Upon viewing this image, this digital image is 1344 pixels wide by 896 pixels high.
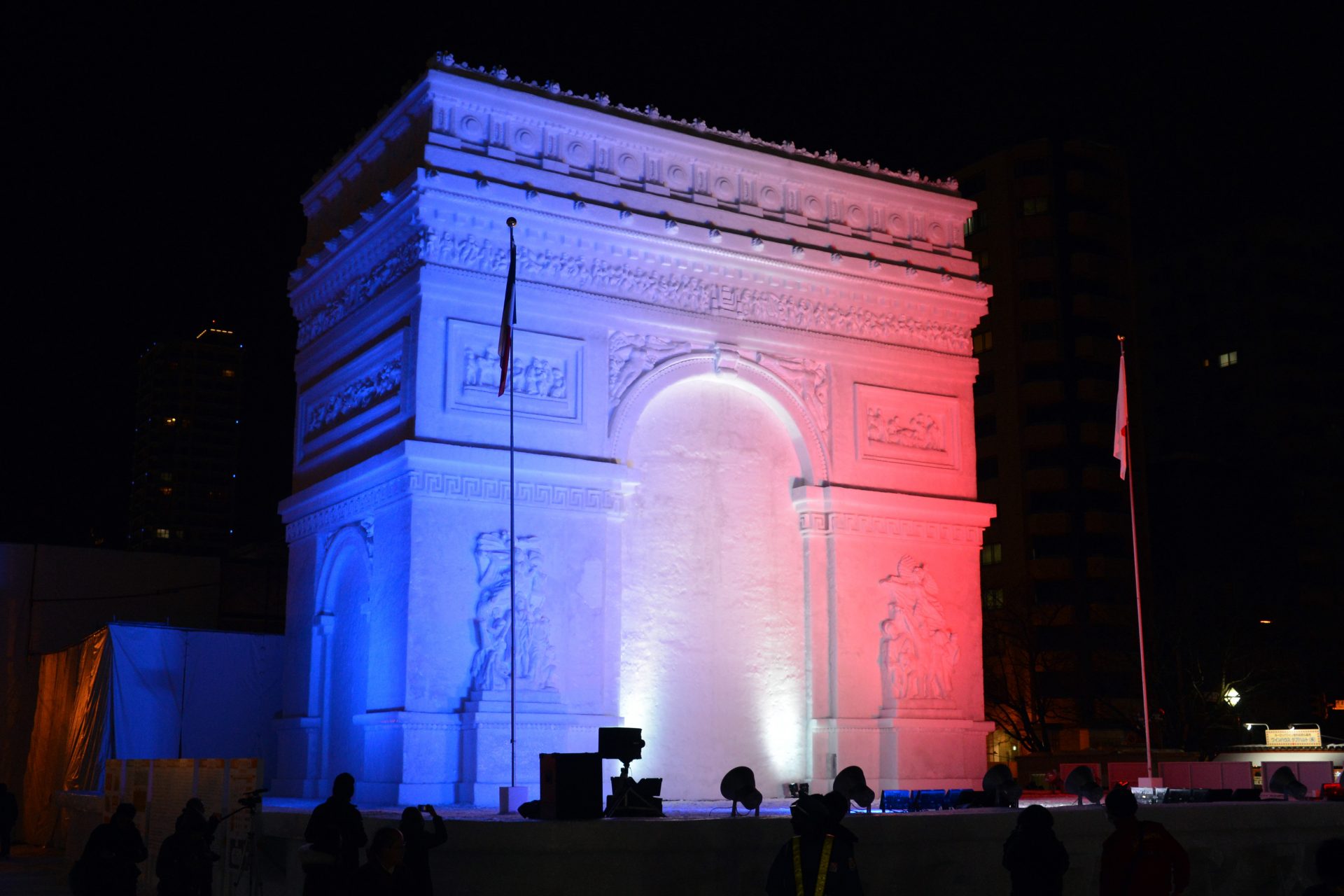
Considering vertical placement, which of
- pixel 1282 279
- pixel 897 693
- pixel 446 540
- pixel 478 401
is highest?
pixel 1282 279

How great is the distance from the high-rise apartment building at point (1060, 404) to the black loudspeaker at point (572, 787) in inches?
2013

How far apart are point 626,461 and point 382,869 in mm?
16155

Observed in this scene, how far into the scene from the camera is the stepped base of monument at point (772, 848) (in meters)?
15.4

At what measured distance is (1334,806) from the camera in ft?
67.9

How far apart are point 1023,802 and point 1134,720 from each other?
3917cm

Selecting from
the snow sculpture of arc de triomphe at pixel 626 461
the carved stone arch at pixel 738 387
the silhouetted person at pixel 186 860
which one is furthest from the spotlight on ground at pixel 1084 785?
the silhouetted person at pixel 186 860

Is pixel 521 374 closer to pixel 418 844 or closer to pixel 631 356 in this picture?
pixel 631 356

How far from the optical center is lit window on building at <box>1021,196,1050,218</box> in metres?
73.9

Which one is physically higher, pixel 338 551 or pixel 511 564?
pixel 338 551

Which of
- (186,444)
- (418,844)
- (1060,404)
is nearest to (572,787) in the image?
(418,844)

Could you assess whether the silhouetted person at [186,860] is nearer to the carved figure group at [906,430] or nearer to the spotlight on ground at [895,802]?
the spotlight on ground at [895,802]

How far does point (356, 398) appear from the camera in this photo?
26.6m

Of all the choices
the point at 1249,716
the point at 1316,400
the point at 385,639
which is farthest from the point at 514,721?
the point at 1316,400

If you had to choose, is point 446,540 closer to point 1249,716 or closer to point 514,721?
point 514,721
